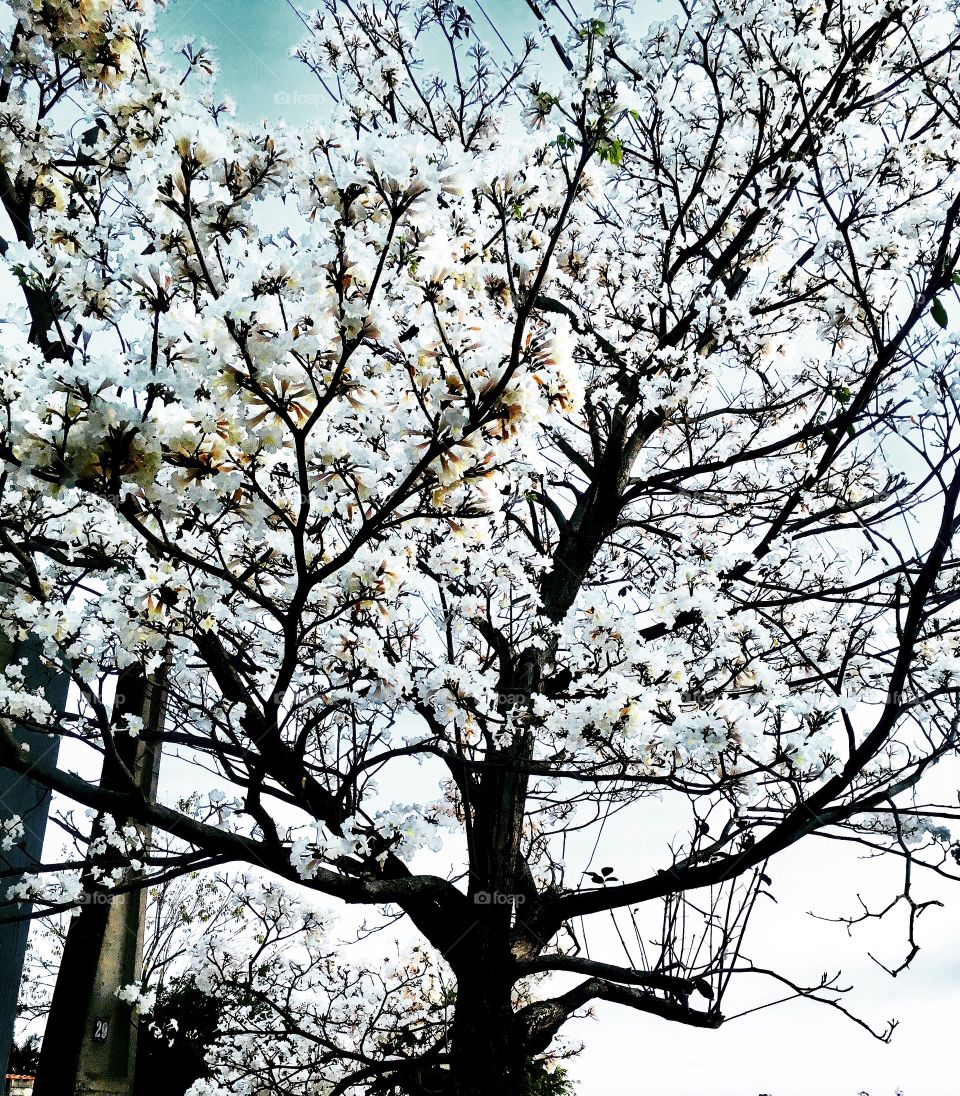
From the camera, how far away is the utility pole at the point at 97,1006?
6.04 meters

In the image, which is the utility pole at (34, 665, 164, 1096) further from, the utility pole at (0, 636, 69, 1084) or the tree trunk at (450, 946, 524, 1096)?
the tree trunk at (450, 946, 524, 1096)

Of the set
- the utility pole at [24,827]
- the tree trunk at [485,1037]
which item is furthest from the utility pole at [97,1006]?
the tree trunk at [485,1037]

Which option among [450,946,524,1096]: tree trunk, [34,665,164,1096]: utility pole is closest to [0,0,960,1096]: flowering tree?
[450,946,524,1096]: tree trunk

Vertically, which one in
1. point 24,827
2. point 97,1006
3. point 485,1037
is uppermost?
point 24,827

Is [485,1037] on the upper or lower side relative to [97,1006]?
lower

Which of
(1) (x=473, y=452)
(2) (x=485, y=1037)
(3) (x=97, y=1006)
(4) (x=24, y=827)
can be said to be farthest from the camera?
(3) (x=97, y=1006)

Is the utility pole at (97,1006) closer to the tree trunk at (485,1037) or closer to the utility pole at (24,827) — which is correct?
the utility pole at (24,827)

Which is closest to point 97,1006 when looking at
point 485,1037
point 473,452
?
point 485,1037

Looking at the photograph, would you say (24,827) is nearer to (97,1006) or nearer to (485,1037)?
(97,1006)

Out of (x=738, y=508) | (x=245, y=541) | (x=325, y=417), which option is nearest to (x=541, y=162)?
(x=325, y=417)

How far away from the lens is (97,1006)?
6309 mm

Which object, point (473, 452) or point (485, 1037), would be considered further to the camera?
point (485, 1037)

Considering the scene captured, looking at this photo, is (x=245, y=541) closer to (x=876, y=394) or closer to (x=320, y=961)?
(x=876, y=394)

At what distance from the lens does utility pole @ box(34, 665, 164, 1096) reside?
19.8 ft
